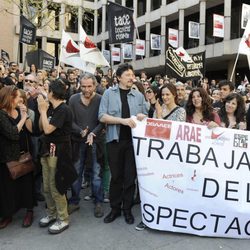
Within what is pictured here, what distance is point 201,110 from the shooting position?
5203mm

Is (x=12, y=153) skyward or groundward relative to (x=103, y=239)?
skyward

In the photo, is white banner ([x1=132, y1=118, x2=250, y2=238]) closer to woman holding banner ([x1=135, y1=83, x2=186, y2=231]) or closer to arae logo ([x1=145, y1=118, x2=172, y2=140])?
arae logo ([x1=145, y1=118, x2=172, y2=140])

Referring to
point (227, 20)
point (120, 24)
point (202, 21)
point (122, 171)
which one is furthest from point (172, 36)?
point (122, 171)

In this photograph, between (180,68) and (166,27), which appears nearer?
(180,68)

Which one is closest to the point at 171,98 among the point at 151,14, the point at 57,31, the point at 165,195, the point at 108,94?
the point at 108,94

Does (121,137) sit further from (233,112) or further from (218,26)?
(218,26)

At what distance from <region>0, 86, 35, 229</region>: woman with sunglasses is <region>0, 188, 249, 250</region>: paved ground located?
24 cm

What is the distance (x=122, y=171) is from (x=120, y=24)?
5.02 m

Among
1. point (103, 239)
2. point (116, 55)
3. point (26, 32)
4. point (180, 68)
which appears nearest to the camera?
point (103, 239)

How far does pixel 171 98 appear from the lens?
486cm

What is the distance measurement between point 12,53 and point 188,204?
33525 millimetres

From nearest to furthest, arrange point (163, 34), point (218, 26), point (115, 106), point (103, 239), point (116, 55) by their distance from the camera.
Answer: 1. point (103, 239)
2. point (115, 106)
3. point (218, 26)
4. point (116, 55)
5. point (163, 34)

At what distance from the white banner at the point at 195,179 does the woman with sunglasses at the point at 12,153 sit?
1527mm

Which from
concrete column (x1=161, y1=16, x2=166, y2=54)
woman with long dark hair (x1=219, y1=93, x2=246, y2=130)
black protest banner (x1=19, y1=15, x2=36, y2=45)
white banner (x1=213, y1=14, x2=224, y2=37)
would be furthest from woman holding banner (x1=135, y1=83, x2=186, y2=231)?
concrete column (x1=161, y1=16, x2=166, y2=54)
